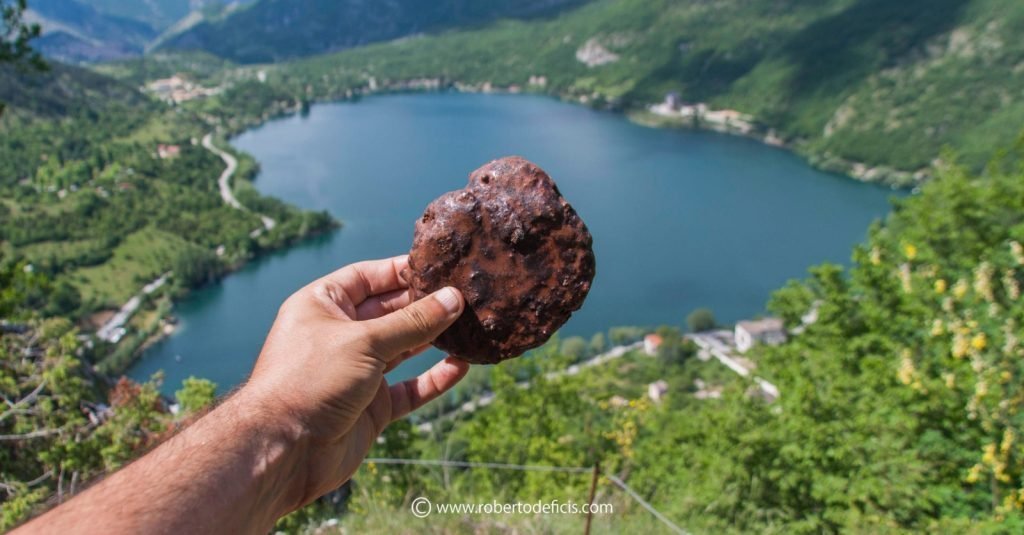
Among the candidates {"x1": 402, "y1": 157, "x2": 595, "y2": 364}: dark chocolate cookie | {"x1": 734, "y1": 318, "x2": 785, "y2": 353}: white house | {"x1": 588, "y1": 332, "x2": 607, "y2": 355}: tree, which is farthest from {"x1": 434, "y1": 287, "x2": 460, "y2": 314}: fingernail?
{"x1": 588, "y1": 332, "x2": 607, "y2": 355}: tree

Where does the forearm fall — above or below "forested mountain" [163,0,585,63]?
below

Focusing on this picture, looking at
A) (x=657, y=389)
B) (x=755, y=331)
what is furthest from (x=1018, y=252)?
(x=755, y=331)

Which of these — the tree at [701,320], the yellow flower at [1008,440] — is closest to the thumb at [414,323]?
the yellow flower at [1008,440]

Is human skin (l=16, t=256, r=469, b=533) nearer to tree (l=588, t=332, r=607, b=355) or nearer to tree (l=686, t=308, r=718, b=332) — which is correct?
tree (l=588, t=332, r=607, b=355)

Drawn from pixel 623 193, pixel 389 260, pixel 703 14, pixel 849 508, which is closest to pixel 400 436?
pixel 849 508

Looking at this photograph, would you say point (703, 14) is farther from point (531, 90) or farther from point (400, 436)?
point (400, 436)

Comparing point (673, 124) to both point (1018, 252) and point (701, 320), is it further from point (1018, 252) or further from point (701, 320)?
point (1018, 252)
